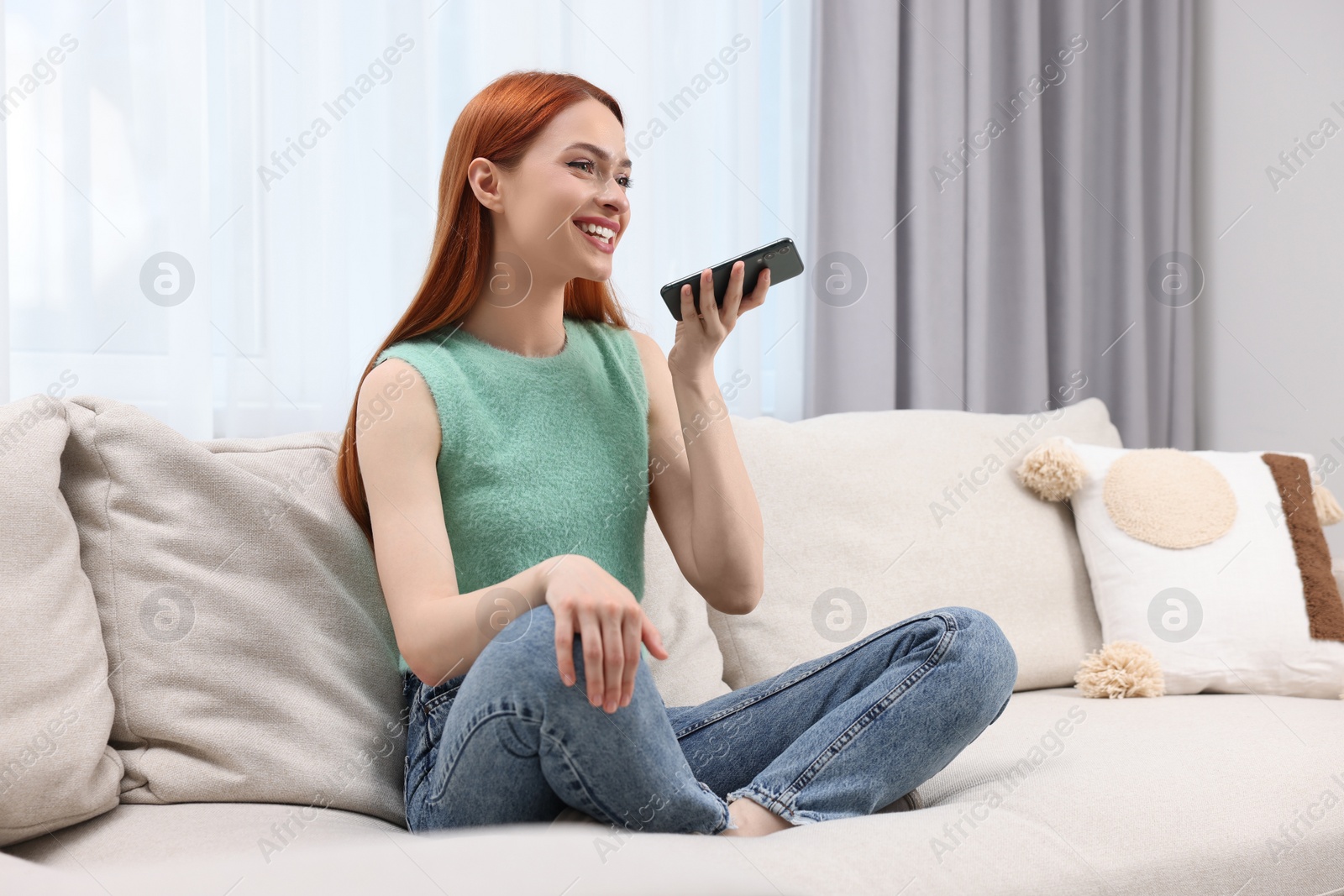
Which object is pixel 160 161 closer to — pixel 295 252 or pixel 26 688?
pixel 295 252

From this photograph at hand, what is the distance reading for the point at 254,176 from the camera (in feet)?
4.93

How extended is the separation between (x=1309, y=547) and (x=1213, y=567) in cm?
16

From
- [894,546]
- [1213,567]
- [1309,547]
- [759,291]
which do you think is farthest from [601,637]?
[1309,547]

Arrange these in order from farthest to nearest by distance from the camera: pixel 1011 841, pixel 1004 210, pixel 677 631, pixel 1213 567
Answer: pixel 1004 210
pixel 1213 567
pixel 677 631
pixel 1011 841

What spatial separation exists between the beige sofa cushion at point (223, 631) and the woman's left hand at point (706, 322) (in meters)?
0.42

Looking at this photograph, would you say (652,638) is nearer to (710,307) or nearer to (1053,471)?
(710,307)

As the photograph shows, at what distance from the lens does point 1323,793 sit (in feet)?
3.34

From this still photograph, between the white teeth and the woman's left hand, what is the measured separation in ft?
0.35

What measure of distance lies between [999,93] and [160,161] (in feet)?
5.59

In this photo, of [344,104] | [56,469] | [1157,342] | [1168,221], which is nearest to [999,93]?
[1168,221]

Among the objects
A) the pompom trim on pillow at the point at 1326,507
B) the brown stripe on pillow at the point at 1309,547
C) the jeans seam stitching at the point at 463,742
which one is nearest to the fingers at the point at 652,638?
the jeans seam stitching at the point at 463,742

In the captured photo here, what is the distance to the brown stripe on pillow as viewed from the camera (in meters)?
1.39

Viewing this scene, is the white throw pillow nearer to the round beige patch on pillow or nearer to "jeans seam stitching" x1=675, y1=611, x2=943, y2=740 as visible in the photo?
the round beige patch on pillow

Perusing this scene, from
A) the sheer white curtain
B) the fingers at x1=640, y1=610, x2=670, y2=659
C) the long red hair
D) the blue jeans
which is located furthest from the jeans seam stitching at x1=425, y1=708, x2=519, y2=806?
the sheer white curtain
